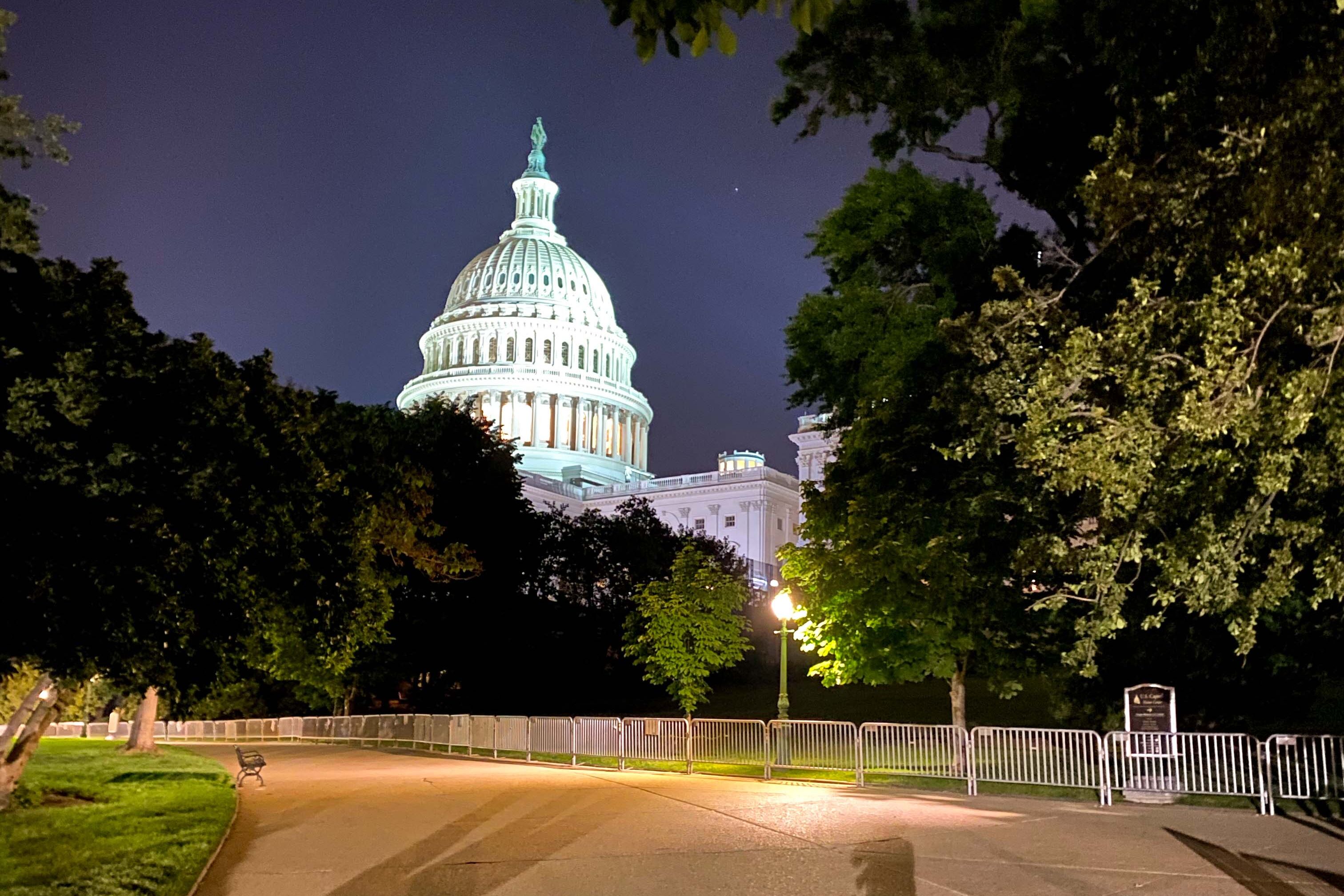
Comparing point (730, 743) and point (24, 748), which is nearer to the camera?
point (24, 748)

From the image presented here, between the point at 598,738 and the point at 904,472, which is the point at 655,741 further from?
the point at 904,472

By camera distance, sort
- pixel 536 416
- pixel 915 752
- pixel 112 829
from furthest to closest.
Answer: pixel 536 416 → pixel 915 752 → pixel 112 829

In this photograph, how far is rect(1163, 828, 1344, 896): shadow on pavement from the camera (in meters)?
10.2

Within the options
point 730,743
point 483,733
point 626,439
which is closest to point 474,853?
point 730,743

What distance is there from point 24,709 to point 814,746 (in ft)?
41.0

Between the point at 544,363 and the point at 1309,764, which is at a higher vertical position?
the point at 544,363

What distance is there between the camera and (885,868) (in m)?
11.3

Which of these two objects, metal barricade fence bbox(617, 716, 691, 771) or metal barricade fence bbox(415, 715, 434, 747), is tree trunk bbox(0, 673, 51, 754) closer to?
metal barricade fence bbox(617, 716, 691, 771)

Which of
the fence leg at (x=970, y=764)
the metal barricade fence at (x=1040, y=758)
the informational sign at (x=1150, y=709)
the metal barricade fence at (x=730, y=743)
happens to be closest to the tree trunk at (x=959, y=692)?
the fence leg at (x=970, y=764)

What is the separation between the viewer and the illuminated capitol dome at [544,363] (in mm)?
137625

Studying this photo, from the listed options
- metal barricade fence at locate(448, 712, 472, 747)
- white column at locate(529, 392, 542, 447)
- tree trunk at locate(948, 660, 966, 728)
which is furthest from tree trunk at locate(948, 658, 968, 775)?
white column at locate(529, 392, 542, 447)

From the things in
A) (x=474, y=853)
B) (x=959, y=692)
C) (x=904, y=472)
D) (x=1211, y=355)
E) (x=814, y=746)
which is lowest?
(x=474, y=853)

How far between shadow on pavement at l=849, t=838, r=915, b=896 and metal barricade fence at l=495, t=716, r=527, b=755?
61.0 ft

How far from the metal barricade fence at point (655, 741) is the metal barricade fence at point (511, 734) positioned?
438 centimetres
